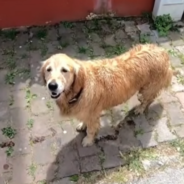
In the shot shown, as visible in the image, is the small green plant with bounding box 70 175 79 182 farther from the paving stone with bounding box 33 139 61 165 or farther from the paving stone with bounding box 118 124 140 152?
the paving stone with bounding box 118 124 140 152

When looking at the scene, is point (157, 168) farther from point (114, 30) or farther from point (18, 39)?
point (18, 39)

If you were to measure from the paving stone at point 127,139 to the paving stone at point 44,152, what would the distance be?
0.81m

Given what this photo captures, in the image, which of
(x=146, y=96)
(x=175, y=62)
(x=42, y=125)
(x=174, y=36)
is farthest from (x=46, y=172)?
(x=174, y=36)

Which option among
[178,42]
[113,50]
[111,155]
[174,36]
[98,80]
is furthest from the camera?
[174,36]

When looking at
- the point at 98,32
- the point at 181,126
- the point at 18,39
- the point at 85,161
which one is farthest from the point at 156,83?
the point at 18,39

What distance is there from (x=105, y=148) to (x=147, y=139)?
57 cm

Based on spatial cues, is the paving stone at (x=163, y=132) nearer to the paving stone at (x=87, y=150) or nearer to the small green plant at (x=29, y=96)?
the paving stone at (x=87, y=150)

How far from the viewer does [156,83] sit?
4145mm

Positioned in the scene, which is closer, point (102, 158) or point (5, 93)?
point (102, 158)

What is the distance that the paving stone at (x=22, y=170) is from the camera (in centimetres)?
385

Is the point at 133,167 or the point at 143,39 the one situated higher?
the point at 143,39

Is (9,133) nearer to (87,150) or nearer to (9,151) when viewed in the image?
(9,151)

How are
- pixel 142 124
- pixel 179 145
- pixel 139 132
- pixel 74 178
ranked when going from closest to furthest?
pixel 74 178
pixel 179 145
pixel 139 132
pixel 142 124

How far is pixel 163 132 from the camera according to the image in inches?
172
